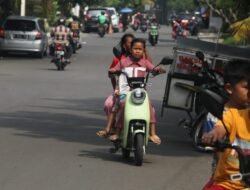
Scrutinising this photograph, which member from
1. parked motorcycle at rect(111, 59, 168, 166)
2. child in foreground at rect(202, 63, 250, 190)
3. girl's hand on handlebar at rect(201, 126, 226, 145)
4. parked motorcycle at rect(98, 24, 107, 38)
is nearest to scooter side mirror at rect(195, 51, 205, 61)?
parked motorcycle at rect(111, 59, 168, 166)

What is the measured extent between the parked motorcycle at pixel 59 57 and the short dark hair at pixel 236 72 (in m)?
22.2

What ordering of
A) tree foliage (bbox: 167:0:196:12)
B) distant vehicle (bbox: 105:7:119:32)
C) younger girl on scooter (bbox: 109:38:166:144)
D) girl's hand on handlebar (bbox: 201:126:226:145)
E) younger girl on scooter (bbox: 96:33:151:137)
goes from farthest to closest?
tree foliage (bbox: 167:0:196:12) < distant vehicle (bbox: 105:7:119:32) < younger girl on scooter (bbox: 96:33:151:137) < younger girl on scooter (bbox: 109:38:166:144) < girl's hand on handlebar (bbox: 201:126:226:145)

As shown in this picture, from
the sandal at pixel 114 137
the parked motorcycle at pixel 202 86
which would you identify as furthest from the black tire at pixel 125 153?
the parked motorcycle at pixel 202 86

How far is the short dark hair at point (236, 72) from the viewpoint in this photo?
14.3 feet

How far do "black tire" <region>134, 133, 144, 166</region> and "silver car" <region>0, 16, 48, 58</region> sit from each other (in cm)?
2210

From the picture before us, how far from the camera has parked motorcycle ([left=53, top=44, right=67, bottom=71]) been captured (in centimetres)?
2666

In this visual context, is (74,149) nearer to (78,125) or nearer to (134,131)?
(134,131)

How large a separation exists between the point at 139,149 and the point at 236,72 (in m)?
5.29

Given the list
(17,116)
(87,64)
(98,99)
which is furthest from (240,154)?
(87,64)

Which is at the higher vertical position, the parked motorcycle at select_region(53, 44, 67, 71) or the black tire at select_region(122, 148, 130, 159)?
the black tire at select_region(122, 148, 130, 159)

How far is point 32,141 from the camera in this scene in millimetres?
11539

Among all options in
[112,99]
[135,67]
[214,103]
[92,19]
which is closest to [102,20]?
[92,19]

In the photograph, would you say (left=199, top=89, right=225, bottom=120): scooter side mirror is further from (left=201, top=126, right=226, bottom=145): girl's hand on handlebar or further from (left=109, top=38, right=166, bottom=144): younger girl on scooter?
(left=109, top=38, right=166, bottom=144): younger girl on scooter

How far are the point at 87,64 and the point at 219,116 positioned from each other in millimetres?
26176
